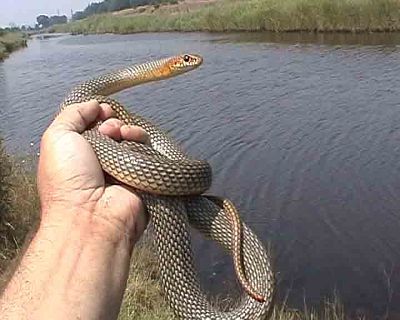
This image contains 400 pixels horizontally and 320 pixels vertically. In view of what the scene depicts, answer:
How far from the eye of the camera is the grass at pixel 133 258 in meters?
6.77

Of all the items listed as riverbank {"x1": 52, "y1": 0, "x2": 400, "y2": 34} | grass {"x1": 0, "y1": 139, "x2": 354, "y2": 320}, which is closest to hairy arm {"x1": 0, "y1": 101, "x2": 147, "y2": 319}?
grass {"x1": 0, "y1": 139, "x2": 354, "y2": 320}

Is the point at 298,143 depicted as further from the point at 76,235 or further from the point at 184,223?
the point at 76,235

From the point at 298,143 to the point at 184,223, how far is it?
40.3 feet

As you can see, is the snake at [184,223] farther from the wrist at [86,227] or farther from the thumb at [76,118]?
the wrist at [86,227]

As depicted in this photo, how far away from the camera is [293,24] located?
129ft

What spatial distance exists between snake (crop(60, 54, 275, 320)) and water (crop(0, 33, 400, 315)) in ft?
19.1

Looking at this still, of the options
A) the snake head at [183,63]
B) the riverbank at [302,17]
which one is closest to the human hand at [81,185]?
the snake head at [183,63]

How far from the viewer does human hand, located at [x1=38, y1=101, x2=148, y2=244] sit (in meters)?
3.20

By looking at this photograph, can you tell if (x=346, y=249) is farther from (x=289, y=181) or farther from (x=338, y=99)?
(x=338, y=99)

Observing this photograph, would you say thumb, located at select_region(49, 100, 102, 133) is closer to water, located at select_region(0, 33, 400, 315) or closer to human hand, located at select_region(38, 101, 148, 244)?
human hand, located at select_region(38, 101, 148, 244)

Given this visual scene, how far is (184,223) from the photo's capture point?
3.41m

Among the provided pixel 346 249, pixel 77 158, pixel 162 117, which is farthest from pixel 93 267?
pixel 162 117

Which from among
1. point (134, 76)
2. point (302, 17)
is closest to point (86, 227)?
point (134, 76)

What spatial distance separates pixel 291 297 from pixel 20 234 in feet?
13.5
